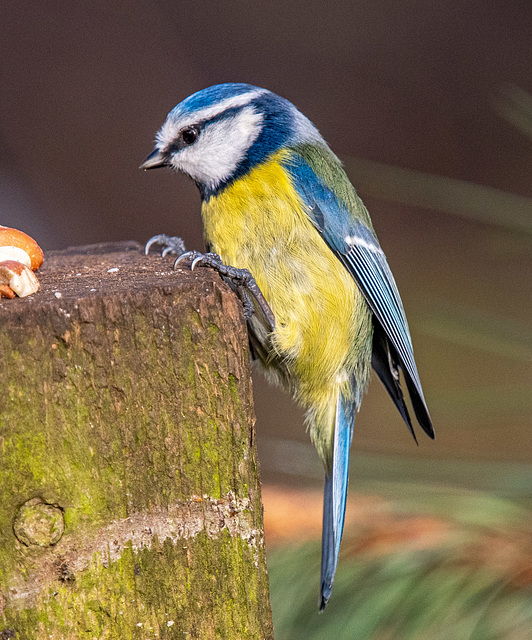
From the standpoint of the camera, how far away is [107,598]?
71cm

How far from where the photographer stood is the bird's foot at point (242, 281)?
97cm

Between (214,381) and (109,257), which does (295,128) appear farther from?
(214,381)

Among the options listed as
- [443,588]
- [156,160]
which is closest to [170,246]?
[156,160]

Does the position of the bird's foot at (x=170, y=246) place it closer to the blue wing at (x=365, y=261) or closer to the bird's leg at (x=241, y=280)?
the bird's leg at (x=241, y=280)

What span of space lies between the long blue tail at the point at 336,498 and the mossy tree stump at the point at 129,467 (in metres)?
0.31

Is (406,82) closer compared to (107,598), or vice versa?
(107,598)

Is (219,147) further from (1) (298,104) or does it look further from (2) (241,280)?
(1) (298,104)

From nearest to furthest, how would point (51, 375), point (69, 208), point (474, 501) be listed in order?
1. point (51, 375)
2. point (474, 501)
3. point (69, 208)

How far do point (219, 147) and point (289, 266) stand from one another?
0.93 feet

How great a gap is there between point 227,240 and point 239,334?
0.39 metres

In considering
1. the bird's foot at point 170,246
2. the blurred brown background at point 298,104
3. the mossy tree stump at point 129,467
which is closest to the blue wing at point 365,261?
the bird's foot at point 170,246

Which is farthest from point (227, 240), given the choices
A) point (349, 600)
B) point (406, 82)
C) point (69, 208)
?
point (406, 82)

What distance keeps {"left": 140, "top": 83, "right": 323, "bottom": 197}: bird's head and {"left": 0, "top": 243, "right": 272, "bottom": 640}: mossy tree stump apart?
500mm

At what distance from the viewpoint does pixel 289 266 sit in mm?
1095
